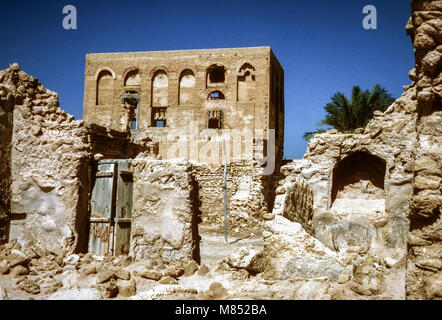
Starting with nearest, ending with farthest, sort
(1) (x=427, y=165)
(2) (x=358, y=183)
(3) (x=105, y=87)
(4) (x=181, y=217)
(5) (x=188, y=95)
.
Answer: (1) (x=427, y=165) < (4) (x=181, y=217) < (2) (x=358, y=183) < (5) (x=188, y=95) < (3) (x=105, y=87)

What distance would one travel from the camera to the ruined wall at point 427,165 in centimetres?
389

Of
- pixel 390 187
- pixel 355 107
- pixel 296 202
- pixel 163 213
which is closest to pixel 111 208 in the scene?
pixel 163 213

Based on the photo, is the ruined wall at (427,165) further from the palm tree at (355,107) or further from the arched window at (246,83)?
the arched window at (246,83)

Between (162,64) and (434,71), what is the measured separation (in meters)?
20.9

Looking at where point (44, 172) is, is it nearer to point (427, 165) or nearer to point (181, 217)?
point (181, 217)

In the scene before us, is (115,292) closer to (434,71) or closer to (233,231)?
(434,71)

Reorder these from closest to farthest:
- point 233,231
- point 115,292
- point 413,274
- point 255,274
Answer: point 413,274 → point 115,292 → point 255,274 → point 233,231

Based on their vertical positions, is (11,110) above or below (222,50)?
below

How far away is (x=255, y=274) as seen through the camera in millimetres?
6531

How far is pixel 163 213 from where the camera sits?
7.13 m

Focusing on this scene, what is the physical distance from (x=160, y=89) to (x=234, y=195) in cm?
1022

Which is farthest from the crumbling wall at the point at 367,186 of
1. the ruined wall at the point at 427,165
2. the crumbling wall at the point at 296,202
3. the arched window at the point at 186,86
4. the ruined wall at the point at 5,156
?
the arched window at the point at 186,86
